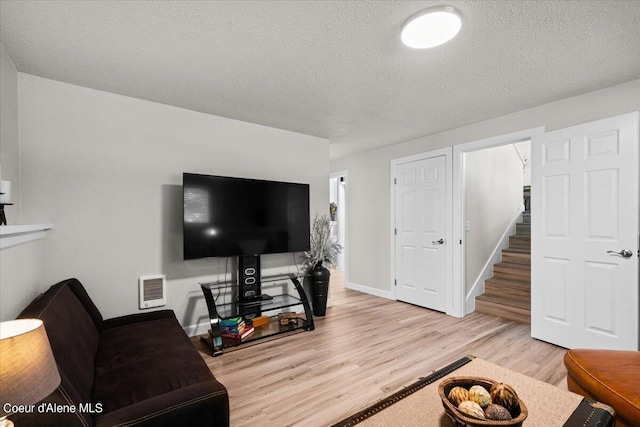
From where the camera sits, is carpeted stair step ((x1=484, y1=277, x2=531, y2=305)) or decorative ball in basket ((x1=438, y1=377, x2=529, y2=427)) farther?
carpeted stair step ((x1=484, y1=277, x2=531, y2=305))

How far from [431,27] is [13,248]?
9.31ft

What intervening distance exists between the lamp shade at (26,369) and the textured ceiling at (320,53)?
167 cm

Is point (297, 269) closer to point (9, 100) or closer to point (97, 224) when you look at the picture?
point (97, 224)

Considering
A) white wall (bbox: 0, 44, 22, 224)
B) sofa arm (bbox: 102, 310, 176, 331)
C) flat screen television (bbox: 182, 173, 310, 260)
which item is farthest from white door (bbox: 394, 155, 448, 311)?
white wall (bbox: 0, 44, 22, 224)

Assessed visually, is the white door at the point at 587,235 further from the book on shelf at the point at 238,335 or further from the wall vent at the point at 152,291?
the wall vent at the point at 152,291

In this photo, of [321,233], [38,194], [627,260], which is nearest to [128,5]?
[38,194]

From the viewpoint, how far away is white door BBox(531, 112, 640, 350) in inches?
95.9

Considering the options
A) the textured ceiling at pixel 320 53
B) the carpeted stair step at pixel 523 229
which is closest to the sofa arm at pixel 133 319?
the textured ceiling at pixel 320 53

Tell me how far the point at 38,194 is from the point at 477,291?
192 inches

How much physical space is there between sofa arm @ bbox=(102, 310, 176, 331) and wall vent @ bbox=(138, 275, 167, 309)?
1.35ft

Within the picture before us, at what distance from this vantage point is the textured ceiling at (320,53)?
5.48 ft

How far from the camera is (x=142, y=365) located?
168 centimetres

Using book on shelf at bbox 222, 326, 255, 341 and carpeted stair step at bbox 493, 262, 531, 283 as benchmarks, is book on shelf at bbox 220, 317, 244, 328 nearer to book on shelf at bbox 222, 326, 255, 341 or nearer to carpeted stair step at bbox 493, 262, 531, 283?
book on shelf at bbox 222, 326, 255, 341

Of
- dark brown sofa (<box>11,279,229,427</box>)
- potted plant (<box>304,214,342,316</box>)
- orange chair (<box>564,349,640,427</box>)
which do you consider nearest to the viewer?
dark brown sofa (<box>11,279,229,427</box>)
